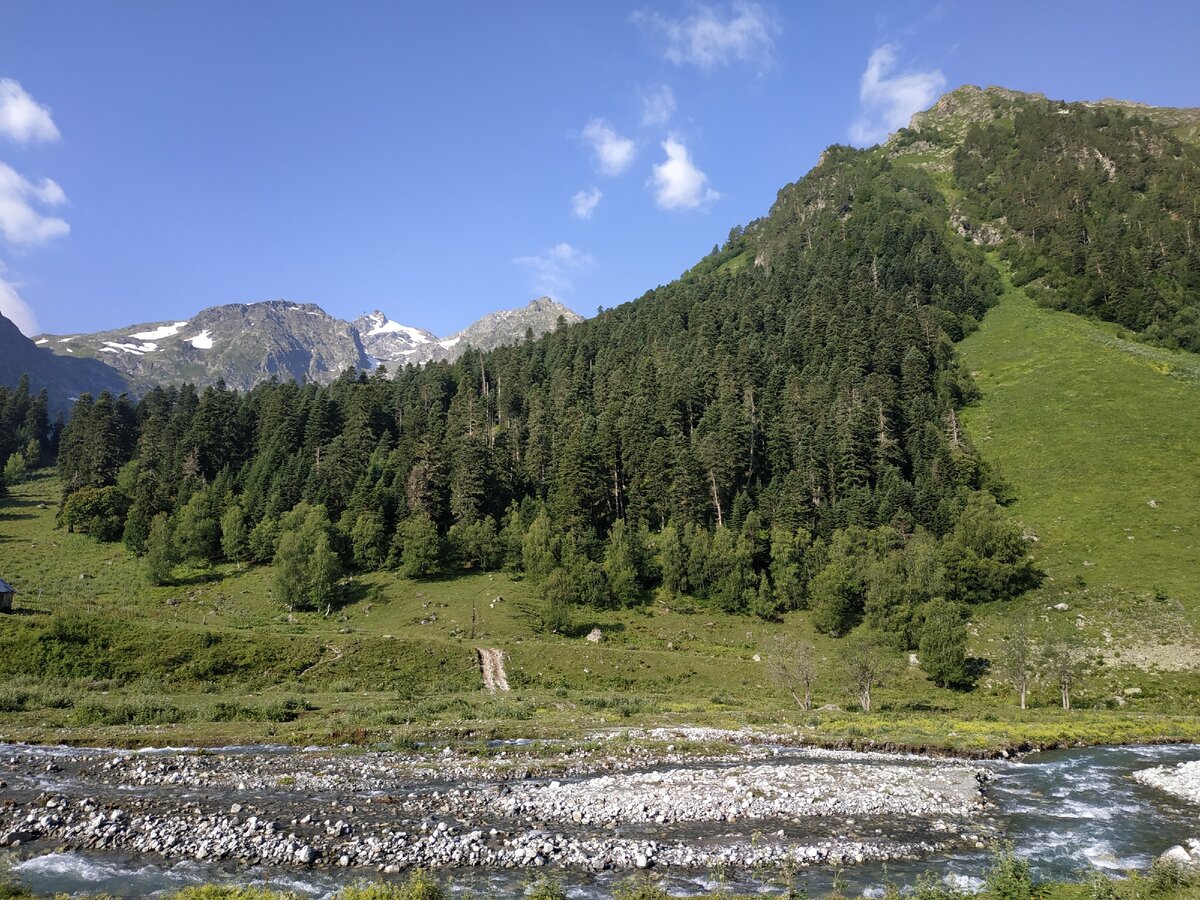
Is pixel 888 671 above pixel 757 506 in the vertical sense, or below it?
below

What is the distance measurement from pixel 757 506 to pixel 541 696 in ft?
202

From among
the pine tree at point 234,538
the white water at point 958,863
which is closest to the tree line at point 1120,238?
the white water at point 958,863

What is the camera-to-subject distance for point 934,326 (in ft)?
461

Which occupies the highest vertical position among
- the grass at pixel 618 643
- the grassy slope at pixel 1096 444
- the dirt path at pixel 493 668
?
the grassy slope at pixel 1096 444

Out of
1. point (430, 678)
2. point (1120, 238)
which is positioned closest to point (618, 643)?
point (430, 678)

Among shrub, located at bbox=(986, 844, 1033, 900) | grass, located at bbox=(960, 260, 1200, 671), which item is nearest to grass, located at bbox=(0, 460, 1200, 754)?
grass, located at bbox=(960, 260, 1200, 671)

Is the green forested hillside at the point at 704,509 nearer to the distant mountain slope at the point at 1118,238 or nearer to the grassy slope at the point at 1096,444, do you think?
the grassy slope at the point at 1096,444

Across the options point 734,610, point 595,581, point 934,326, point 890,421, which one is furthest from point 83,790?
point 934,326

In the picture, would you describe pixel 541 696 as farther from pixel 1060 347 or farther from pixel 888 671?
pixel 1060 347

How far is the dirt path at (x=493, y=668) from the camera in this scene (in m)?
62.5

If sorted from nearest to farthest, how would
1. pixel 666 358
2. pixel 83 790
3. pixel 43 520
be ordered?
pixel 83 790, pixel 43 520, pixel 666 358

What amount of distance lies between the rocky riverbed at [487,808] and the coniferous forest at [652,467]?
167 ft

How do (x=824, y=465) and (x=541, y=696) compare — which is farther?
(x=824, y=465)

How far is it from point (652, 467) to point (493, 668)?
190ft
